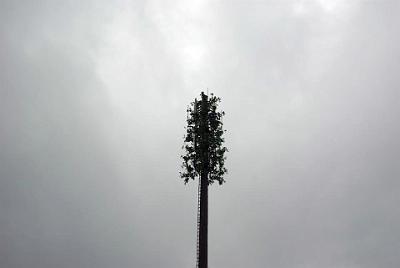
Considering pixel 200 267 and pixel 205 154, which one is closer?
pixel 200 267

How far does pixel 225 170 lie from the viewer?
27453 millimetres

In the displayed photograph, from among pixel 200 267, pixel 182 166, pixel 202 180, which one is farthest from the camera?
pixel 182 166

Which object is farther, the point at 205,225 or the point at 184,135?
the point at 184,135

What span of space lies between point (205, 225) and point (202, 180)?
3.48 metres

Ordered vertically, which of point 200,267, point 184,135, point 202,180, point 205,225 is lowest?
point 200,267

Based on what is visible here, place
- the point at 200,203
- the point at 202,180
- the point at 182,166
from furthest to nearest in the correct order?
the point at 182,166 < the point at 202,180 < the point at 200,203

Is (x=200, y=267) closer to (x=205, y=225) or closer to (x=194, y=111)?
(x=205, y=225)

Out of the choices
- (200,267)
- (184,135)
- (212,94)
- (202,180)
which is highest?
(212,94)

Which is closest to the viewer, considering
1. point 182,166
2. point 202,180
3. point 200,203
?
point 200,203

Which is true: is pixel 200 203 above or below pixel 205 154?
below

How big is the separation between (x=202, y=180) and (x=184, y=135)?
13.6ft

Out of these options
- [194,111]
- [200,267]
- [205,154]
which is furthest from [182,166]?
[200,267]

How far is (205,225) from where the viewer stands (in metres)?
23.4

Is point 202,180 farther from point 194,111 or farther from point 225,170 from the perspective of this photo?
point 194,111
